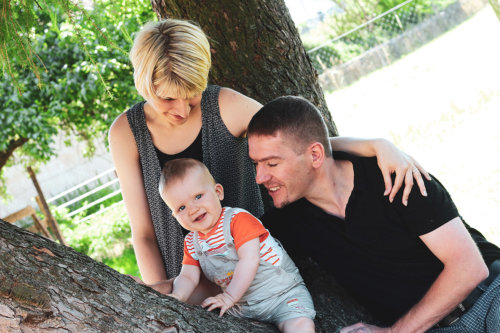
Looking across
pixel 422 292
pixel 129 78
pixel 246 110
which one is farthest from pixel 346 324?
pixel 129 78

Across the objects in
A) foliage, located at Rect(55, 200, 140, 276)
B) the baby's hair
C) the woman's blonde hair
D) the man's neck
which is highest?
the woman's blonde hair

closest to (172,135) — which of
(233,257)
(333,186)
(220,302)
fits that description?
(233,257)

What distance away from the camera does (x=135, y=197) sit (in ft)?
9.26

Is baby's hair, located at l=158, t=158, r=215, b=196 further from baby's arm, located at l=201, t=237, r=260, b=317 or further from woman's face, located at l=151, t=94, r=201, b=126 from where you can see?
baby's arm, located at l=201, t=237, r=260, b=317

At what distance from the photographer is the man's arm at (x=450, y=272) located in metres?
2.13

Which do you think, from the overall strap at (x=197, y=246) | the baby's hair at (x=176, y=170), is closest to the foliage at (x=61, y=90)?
the baby's hair at (x=176, y=170)

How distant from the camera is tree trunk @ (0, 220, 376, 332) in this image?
5.36 ft

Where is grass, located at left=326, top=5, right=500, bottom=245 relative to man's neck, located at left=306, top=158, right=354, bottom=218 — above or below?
below

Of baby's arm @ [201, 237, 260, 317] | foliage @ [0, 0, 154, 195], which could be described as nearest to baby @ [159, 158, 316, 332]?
baby's arm @ [201, 237, 260, 317]

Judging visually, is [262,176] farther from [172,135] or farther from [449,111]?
[449,111]

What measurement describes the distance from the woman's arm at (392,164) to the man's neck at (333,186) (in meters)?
0.10

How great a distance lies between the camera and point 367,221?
7.59 ft

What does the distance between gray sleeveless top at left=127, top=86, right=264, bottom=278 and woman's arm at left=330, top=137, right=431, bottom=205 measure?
0.62 metres

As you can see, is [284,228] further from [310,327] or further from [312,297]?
[310,327]
